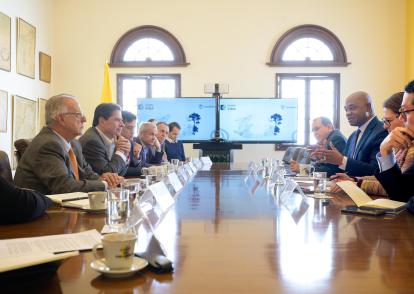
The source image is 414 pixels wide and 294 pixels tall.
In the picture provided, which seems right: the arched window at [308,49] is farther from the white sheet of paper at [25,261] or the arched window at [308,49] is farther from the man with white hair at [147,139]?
the white sheet of paper at [25,261]

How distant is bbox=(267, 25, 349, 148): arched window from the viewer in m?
8.52

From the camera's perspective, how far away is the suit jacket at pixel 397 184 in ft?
7.09

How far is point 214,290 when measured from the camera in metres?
0.86

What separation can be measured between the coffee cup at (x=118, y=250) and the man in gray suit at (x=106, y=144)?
2654 mm

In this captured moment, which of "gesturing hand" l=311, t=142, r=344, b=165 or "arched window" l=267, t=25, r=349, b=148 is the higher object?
"arched window" l=267, t=25, r=349, b=148

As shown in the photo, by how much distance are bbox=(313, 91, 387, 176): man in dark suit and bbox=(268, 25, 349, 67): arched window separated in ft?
14.2

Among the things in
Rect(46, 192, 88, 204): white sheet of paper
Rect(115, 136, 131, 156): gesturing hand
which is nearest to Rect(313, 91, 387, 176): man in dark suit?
Rect(115, 136, 131, 156): gesturing hand

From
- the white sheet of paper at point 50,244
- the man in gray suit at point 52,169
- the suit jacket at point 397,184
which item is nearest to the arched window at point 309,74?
the man in gray suit at point 52,169

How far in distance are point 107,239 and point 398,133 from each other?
1912mm

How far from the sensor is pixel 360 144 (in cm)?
397

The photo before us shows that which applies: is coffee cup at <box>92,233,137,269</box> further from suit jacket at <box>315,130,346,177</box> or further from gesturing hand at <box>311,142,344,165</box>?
suit jacket at <box>315,130,346,177</box>

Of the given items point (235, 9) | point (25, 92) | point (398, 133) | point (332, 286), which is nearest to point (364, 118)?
point (398, 133)

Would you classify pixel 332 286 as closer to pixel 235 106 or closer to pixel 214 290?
pixel 214 290

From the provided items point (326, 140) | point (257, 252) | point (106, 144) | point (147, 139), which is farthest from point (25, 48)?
point (257, 252)
